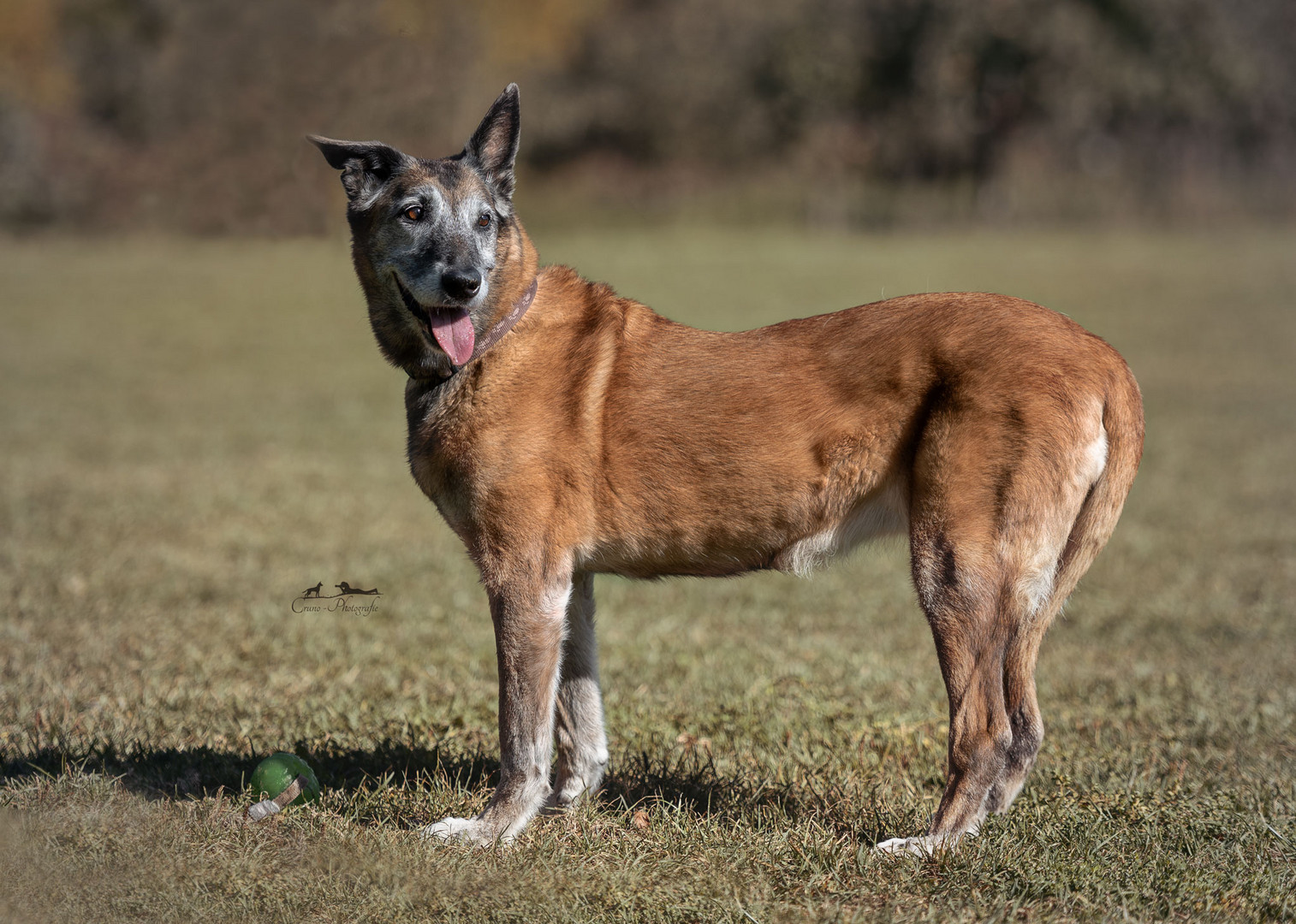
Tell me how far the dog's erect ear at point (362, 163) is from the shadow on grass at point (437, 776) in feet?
6.65

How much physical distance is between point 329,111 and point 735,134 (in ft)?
63.3

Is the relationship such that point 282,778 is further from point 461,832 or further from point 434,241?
point 434,241

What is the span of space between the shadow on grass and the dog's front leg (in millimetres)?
315

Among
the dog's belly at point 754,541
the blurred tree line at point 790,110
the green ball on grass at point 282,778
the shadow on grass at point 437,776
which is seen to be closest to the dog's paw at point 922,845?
the shadow on grass at point 437,776

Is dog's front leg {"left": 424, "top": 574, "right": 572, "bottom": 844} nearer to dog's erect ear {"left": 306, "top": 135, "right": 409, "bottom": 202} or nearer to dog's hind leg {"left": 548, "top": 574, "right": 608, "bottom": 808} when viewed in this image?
dog's hind leg {"left": 548, "top": 574, "right": 608, "bottom": 808}

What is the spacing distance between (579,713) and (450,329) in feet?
4.61

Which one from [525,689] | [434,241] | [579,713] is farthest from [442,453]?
[579,713]

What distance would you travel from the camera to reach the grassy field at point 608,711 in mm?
3266

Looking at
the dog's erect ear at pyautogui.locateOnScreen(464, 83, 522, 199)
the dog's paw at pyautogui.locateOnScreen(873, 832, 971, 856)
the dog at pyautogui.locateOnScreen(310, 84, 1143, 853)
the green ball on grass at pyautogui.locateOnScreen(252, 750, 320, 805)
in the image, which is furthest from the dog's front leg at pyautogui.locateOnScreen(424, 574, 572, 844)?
the dog's erect ear at pyautogui.locateOnScreen(464, 83, 522, 199)

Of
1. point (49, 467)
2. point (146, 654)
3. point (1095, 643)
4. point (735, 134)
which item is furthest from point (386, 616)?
point (735, 134)

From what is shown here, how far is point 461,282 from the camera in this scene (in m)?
3.64

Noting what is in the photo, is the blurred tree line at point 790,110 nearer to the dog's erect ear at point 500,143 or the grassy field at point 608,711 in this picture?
the grassy field at point 608,711

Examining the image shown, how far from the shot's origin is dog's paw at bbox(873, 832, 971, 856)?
3.41 meters

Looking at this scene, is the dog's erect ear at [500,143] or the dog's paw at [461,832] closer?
the dog's paw at [461,832]
